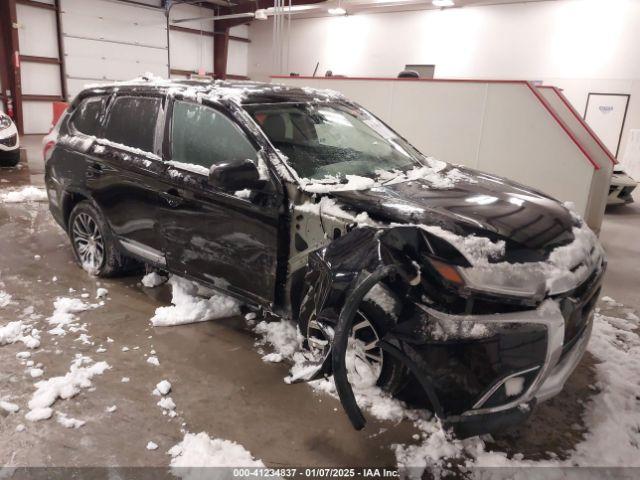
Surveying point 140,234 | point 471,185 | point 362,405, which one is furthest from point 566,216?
point 140,234

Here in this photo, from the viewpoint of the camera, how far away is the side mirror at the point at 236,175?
2484 mm

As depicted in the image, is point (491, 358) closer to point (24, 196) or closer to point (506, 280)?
point (506, 280)

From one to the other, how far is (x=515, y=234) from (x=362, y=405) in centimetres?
116

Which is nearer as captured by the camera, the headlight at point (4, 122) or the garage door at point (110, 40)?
the headlight at point (4, 122)

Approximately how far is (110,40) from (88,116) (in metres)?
12.1

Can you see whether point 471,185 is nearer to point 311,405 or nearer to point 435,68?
point 311,405

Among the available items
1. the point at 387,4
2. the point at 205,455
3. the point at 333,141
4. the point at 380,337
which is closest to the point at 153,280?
the point at 333,141

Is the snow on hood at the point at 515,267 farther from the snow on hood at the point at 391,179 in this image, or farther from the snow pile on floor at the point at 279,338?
the snow pile on floor at the point at 279,338

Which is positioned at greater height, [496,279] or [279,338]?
[496,279]

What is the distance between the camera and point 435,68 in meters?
13.7

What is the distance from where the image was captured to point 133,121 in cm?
346

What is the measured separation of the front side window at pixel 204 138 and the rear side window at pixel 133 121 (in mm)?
238

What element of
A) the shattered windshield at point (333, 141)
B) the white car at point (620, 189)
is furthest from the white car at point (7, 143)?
the white car at point (620, 189)

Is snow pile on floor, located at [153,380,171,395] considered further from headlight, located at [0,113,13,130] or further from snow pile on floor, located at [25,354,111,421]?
headlight, located at [0,113,13,130]
